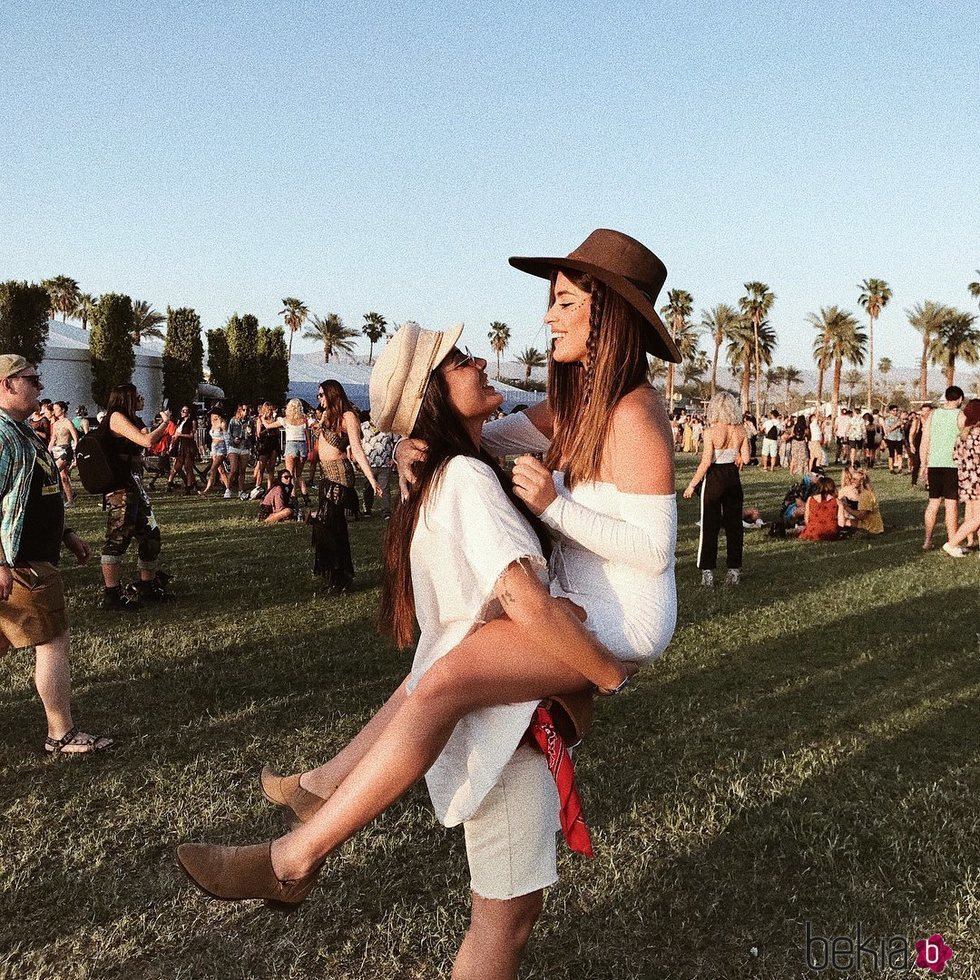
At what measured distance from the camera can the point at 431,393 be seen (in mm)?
1992

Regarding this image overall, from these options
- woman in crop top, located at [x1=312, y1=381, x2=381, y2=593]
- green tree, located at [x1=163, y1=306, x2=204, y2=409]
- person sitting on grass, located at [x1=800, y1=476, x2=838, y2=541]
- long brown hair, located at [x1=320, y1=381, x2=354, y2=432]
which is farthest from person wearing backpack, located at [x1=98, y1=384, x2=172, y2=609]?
green tree, located at [x1=163, y1=306, x2=204, y2=409]

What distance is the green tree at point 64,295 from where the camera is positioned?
2849 inches

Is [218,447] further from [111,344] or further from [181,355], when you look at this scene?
[181,355]

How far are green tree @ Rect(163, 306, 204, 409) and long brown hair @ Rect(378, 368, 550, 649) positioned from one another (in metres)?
41.2

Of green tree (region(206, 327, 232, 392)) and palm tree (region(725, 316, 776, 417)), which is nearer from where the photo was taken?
A: green tree (region(206, 327, 232, 392))

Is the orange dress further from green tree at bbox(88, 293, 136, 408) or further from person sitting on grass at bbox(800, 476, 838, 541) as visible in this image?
green tree at bbox(88, 293, 136, 408)

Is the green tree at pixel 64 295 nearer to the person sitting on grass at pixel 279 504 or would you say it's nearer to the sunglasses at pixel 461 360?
the person sitting on grass at pixel 279 504

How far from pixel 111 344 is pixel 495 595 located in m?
39.7

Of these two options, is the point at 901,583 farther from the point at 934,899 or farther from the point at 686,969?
the point at 686,969

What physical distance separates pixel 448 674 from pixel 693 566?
8.44 meters

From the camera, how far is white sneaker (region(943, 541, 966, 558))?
419 inches

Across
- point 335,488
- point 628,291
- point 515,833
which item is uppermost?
point 628,291

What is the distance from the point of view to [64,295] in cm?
7262
